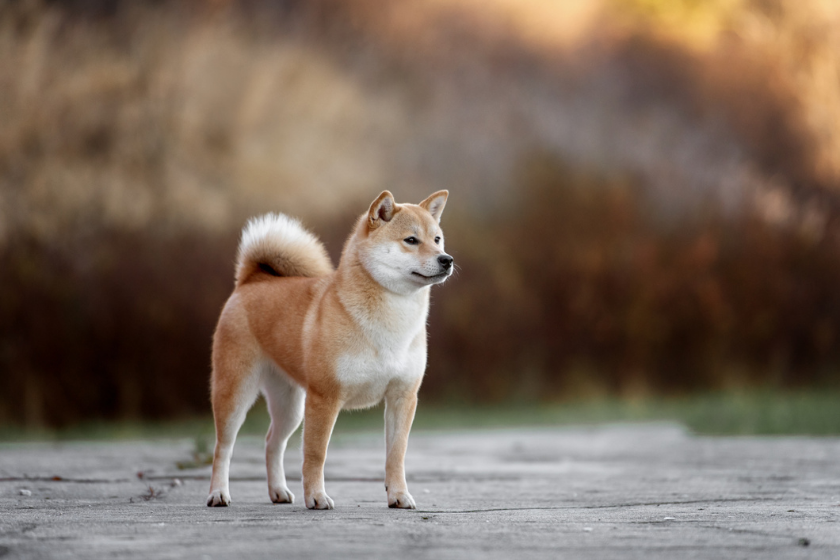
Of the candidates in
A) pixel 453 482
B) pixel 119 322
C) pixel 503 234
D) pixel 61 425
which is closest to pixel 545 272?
pixel 503 234

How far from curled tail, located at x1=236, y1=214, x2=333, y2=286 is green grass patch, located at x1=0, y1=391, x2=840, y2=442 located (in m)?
3.91

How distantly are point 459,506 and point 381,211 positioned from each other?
5.45 feet

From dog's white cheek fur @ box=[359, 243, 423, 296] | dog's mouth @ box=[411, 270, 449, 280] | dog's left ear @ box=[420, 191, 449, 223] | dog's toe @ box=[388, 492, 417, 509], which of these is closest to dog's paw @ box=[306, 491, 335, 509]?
dog's toe @ box=[388, 492, 417, 509]

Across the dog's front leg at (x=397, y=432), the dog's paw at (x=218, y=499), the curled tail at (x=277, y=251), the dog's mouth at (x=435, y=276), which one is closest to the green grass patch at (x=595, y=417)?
the curled tail at (x=277, y=251)

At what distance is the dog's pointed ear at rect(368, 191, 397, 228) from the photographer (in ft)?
17.8

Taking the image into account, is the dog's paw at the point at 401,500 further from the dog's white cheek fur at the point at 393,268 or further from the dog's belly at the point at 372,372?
the dog's white cheek fur at the point at 393,268

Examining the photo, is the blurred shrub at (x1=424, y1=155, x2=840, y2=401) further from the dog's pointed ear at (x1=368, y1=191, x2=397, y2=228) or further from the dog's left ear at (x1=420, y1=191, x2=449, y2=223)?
the dog's pointed ear at (x1=368, y1=191, x2=397, y2=228)

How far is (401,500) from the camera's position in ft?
16.7

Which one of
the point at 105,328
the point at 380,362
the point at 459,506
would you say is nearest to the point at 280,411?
the point at 380,362

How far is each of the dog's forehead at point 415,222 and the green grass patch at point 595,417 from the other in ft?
16.4

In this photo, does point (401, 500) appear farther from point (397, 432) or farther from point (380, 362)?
point (380, 362)

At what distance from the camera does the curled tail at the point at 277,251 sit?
6230 millimetres

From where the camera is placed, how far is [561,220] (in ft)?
56.2

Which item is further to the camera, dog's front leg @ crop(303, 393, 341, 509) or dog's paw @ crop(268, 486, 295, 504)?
dog's paw @ crop(268, 486, 295, 504)
